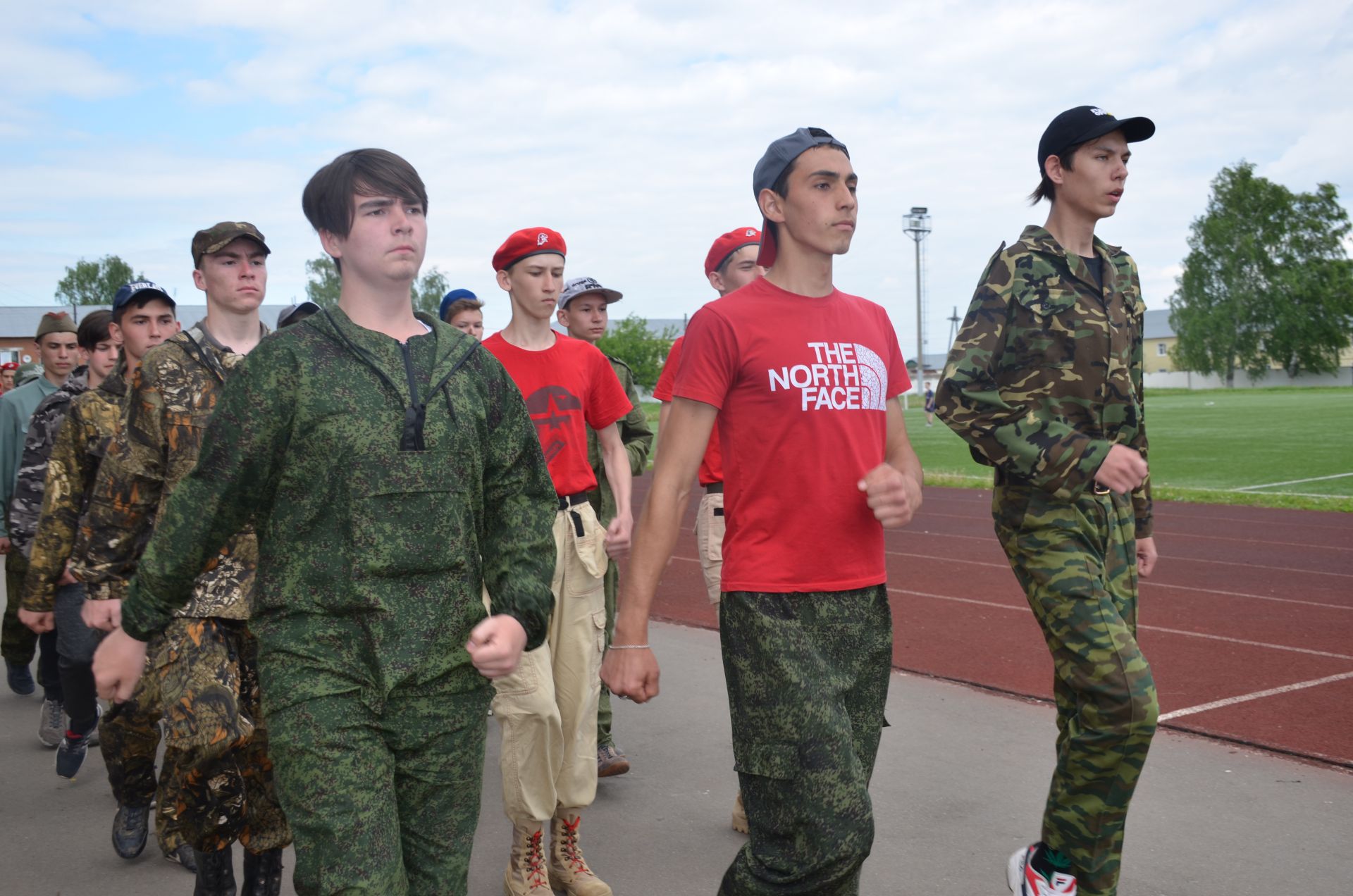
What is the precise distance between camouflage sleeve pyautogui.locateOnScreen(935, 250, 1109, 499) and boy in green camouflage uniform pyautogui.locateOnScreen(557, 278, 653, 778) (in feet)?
5.50

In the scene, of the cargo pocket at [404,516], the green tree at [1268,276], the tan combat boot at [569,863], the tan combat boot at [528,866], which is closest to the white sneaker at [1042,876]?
the tan combat boot at [569,863]

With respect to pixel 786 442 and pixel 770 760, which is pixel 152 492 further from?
pixel 770 760

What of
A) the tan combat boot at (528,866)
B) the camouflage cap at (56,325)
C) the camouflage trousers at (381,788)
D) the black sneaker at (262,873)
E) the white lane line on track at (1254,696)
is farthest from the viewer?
the camouflage cap at (56,325)

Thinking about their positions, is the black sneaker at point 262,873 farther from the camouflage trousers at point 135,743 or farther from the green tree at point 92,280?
the green tree at point 92,280

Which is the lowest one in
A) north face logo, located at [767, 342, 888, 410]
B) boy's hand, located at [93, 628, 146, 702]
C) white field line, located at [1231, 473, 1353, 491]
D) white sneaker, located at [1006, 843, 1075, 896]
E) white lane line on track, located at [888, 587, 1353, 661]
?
white field line, located at [1231, 473, 1353, 491]

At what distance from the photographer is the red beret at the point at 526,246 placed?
16.7 ft

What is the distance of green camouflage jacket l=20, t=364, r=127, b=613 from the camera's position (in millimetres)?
4926

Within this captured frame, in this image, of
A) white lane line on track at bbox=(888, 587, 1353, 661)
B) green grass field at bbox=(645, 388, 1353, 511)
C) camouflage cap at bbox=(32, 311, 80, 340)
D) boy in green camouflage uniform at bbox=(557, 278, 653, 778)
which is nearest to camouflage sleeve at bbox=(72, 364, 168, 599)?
boy in green camouflage uniform at bbox=(557, 278, 653, 778)

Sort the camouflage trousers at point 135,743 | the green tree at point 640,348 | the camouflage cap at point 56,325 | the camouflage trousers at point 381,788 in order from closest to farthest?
1. the camouflage trousers at point 381,788
2. the camouflage trousers at point 135,743
3. the camouflage cap at point 56,325
4. the green tree at point 640,348

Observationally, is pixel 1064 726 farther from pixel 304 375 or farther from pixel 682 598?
pixel 682 598

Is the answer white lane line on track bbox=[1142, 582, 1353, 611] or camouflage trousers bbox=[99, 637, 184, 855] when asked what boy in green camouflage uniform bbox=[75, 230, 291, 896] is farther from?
white lane line on track bbox=[1142, 582, 1353, 611]

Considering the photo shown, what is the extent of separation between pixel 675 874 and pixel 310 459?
254cm

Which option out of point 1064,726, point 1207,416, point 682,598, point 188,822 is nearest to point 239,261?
point 188,822

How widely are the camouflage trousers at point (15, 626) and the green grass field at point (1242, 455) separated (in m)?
15.3
